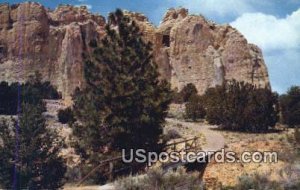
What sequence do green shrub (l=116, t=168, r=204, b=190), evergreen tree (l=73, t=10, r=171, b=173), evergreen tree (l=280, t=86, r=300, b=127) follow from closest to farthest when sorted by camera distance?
1. green shrub (l=116, t=168, r=204, b=190)
2. evergreen tree (l=73, t=10, r=171, b=173)
3. evergreen tree (l=280, t=86, r=300, b=127)

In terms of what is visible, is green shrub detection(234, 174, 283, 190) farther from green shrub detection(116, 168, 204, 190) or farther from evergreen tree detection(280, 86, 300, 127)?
evergreen tree detection(280, 86, 300, 127)

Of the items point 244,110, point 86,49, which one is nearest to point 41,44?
point 86,49

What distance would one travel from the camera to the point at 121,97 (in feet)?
59.8

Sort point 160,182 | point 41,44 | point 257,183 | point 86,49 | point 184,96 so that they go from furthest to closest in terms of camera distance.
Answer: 1. point 41,44
2. point 86,49
3. point 184,96
4. point 257,183
5. point 160,182

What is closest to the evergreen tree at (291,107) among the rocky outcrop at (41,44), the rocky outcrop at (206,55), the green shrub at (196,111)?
the green shrub at (196,111)

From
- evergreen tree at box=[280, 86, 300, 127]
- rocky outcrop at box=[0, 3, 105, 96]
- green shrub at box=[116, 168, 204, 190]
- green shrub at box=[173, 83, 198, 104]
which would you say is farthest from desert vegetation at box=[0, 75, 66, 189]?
rocky outcrop at box=[0, 3, 105, 96]

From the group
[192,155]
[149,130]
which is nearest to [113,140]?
[149,130]

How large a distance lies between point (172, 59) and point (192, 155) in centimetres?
6107

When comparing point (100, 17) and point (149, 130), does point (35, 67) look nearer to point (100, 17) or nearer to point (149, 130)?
point (100, 17)

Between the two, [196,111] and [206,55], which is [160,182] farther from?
[206,55]

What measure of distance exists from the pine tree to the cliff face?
49.3 metres

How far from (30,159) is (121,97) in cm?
562

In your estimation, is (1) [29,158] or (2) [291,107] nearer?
(1) [29,158]

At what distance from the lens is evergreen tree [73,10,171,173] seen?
18.1m
